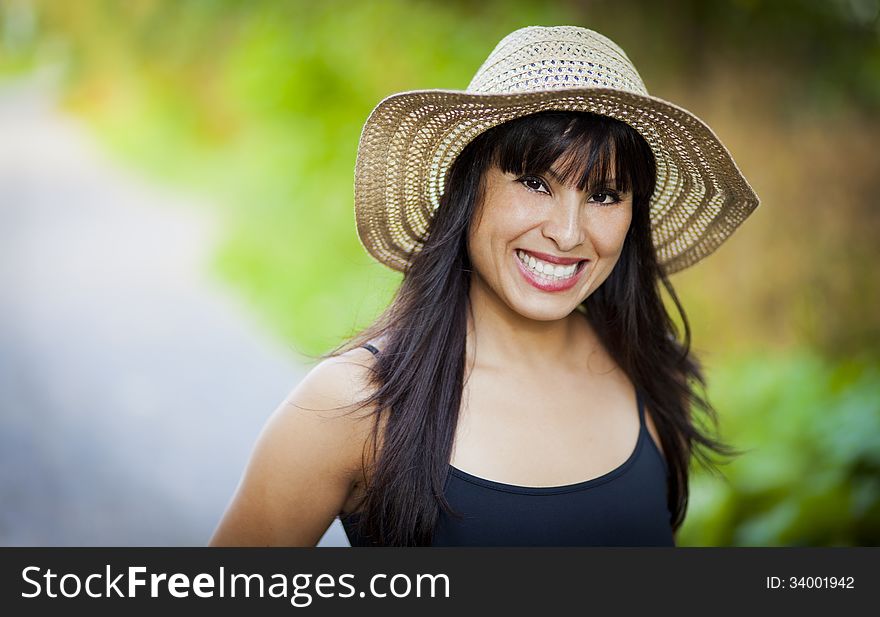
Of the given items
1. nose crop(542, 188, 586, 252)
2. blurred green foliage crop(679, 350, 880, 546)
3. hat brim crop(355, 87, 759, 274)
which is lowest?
nose crop(542, 188, 586, 252)

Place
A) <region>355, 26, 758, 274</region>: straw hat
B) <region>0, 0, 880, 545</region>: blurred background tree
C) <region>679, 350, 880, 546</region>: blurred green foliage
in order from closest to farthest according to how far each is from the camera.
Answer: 1. <region>355, 26, 758, 274</region>: straw hat
2. <region>679, 350, 880, 546</region>: blurred green foliage
3. <region>0, 0, 880, 545</region>: blurred background tree

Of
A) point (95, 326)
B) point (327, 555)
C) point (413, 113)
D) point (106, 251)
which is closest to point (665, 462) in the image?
point (327, 555)

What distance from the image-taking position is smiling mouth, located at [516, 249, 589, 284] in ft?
5.74

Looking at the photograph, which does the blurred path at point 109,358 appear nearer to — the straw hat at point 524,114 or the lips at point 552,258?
the straw hat at point 524,114

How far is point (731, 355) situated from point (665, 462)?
3.07 metres

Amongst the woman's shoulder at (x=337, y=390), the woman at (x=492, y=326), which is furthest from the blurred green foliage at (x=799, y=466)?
the woman's shoulder at (x=337, y=390)

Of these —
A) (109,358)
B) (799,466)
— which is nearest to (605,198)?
(799,466)

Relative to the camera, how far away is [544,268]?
1.75m

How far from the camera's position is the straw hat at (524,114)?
166 centimetres

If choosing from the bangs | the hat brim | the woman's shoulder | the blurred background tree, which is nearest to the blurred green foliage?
the blurred background tree

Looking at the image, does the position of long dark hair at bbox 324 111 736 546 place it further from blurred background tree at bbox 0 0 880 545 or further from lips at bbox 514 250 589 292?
blurred background tree at bbox 0 0 880 545

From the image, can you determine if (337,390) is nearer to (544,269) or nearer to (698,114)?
(544,269)

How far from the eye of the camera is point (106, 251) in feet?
21.0

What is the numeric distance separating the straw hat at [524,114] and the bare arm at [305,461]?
36 centimetres
